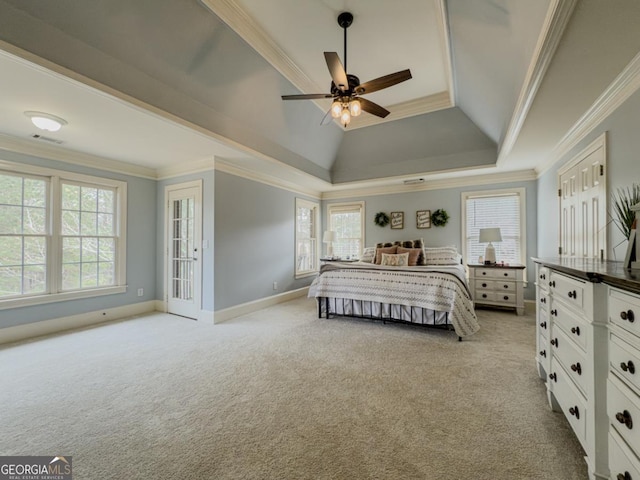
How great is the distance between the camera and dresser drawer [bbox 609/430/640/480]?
3.17 feet

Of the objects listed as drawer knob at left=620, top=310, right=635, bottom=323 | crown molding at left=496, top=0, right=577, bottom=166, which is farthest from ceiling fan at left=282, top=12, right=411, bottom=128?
drawer knob at left=620, top=310, right=635, bottom=323

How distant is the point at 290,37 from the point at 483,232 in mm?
Result: 4108

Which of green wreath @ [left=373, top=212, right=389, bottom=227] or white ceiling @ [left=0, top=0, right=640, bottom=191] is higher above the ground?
white ceiling @ [left=0, top=0, right=640, bottom=191]

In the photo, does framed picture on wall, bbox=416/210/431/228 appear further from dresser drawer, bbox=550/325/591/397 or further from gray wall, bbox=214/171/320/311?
dresser drawer, bbox=550/325/591/397

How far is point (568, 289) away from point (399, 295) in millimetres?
2126

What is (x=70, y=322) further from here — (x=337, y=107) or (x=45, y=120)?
(x=337, y=107)

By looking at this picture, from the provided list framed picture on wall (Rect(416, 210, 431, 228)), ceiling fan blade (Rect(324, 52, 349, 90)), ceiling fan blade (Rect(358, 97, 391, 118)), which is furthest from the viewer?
framed picture on wall (Rect(416, 210, 431, 228))

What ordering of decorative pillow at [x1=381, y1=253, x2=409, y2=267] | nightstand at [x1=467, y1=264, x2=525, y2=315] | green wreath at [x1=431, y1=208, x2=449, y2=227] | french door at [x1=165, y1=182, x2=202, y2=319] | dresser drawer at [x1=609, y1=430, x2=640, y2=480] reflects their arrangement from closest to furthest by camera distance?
dresser drawer at [x1=609, y1=430, x2=640, y2=480] → french door at [x1=165, y1=182, x2=202, y2=319] → nightstand at [x1=467, y1=264, x2=525, y2=315] → decorative pillow at [x1=381, y1=253, x2=409, y2=267] → green wreath at [x1=431, y1=208, x2=449, y2=227]

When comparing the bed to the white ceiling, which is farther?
the bed

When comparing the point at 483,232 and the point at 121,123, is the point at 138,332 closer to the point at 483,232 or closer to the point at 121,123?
the point at 121,123

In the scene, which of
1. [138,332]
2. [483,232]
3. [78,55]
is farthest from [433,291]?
[78,55]

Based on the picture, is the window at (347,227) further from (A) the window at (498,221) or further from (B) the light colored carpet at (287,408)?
(B) the light colored carpet at (287,408)

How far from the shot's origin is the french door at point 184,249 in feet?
13.8

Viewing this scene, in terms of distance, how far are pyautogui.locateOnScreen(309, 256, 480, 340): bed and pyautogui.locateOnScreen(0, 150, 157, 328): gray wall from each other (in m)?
2.92
